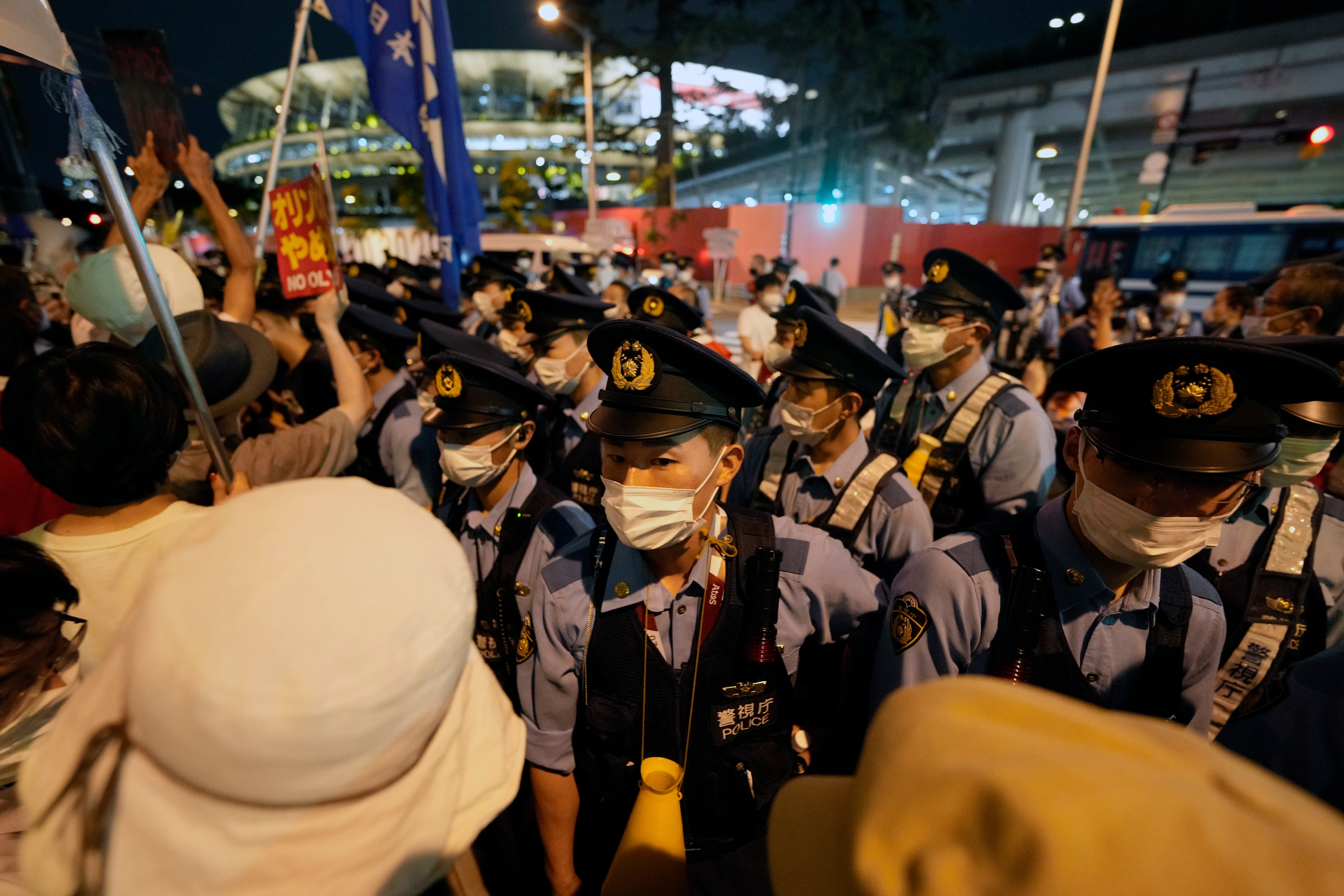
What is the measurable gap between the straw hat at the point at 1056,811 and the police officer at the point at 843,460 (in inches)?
82.9

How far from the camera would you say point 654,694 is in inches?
72.5

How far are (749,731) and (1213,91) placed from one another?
1235 inches

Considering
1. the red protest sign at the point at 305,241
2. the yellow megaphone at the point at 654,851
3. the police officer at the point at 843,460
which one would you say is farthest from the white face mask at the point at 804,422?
the red protest sign at the point at 305,241

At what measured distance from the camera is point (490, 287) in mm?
7422

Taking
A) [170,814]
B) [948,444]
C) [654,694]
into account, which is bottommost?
[654,694]

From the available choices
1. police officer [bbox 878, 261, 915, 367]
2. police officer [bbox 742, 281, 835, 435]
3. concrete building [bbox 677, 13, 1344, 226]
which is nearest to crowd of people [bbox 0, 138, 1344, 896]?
police officer [bbox 742, 281, 835, 435]

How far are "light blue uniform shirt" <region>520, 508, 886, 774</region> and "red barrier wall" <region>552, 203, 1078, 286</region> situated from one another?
21204 mm

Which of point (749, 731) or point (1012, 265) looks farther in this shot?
point (1012, 265)

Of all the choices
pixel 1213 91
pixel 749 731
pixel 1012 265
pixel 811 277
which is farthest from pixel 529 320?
pixel 1213 91

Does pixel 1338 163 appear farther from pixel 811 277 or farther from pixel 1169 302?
pixel 1169 302

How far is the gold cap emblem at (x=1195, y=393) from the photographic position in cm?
152

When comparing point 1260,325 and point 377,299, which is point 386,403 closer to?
point 377,299

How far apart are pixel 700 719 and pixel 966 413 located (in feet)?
8.65

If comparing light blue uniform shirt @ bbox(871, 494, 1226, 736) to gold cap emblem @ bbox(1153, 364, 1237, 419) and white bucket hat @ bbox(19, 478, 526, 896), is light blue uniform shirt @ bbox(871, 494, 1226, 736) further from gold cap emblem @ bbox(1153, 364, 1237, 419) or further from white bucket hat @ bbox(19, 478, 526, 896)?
white bucket hat @ bbox(19, 478, 526, 896)
